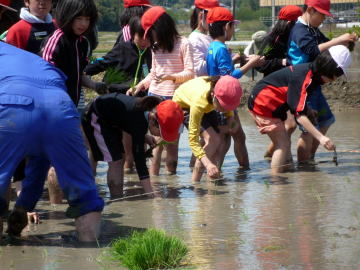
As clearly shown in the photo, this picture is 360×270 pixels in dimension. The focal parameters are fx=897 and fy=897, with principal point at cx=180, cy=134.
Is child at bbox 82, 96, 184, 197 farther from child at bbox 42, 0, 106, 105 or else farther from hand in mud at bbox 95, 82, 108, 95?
child at bbox 42, 0, 106, 105

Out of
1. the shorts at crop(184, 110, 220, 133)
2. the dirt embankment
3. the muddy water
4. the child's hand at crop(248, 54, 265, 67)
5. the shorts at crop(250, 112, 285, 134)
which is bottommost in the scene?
the dirt embankment

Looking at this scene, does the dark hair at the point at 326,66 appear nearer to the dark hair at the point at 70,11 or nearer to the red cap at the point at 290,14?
the red cap at the point at 290,14

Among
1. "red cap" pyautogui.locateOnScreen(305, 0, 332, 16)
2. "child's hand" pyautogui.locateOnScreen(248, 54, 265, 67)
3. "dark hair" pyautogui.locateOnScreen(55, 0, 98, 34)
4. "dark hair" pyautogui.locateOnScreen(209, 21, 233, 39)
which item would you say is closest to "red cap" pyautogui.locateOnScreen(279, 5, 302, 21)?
"red cap" pyautogui.locateOnScreen(305, 0, 332, 16)

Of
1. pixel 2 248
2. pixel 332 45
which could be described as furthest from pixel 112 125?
pixel 332 45

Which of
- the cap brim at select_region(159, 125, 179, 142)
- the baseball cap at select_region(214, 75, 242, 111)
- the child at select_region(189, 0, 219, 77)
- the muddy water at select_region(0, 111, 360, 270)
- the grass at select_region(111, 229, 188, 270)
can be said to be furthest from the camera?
the child at select_region(189, 0, 219, 77)

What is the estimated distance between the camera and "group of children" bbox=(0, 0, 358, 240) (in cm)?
701

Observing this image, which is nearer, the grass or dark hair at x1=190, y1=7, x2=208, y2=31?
the grass

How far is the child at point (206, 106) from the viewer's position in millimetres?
7578

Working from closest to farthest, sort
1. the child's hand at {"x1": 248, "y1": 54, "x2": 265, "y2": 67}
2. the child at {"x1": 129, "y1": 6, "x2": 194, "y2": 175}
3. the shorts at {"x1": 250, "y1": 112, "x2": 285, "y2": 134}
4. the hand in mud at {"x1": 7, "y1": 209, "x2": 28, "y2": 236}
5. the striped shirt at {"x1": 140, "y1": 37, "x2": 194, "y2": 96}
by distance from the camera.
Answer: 1. the hand in mud at {"x1": 7, "y1": 209, "x2": 28, "y2": 236}
2. the child at {"x1": 129, "y1": 6, "x2": 194, "y2": 175}
3. the striped shirt at {"x1": 140, "y1": 37, "x2": 194, "y2": 96}
4. the shorts at {"x1": 250, "y1": 112, "x2": 285, "y2": 134}
5. the child's hand at {"x1": 248, "y1": 54, "x2": 265, "y2": 67}

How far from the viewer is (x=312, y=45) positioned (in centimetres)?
910

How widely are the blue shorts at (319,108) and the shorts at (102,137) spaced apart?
2174 millimetres

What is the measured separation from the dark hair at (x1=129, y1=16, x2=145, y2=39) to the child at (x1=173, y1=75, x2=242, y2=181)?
0.80m

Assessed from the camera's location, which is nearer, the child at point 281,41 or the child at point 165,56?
the child at point 165,56

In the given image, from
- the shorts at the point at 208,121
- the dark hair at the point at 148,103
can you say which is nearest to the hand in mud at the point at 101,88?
the dark hair at the point at 148,103
